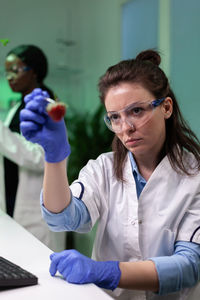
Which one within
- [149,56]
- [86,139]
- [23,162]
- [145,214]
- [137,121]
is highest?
[149,56]

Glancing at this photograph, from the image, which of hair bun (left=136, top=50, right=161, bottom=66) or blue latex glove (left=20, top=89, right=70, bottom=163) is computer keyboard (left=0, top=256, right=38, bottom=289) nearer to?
blue latex glove (left=20, top=89, right=70, bottom=163)

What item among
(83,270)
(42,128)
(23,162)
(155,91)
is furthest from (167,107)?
(23,162)

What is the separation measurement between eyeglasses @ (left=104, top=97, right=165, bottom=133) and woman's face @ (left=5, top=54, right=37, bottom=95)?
54.6 inches

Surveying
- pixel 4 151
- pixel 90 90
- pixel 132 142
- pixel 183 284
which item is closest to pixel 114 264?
pixel 183 284

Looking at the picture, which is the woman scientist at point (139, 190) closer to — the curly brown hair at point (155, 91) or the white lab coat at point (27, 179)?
the curly brown hair at point (155, 91)

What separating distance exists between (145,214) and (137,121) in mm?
311

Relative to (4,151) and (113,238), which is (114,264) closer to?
(113,238)

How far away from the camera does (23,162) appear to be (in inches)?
89.9

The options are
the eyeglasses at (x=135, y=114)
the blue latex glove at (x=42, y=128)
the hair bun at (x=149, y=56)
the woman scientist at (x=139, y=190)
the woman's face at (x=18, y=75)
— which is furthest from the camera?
the woman's face at (x=18, y=75)

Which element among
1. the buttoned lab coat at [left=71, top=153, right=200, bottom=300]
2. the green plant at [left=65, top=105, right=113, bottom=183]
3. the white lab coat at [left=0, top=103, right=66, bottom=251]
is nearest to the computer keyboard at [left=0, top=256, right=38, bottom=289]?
the buttoned lab coat at [left=71, top=153, right=200, bottom=300]

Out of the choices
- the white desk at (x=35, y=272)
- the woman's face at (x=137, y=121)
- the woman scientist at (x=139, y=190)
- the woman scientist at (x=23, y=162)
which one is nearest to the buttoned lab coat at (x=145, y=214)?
the woman scientist at (x=139, y=190)

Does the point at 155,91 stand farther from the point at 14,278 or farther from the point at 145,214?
the point at 14,278

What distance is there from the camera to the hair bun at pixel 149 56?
55.6 inches

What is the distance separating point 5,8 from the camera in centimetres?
391
